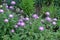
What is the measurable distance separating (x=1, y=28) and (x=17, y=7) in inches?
45.9

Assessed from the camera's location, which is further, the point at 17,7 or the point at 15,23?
the point at 17,7

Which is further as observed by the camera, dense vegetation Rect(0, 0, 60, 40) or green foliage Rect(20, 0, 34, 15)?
green foliage Rect(20, 0, 34, 15)

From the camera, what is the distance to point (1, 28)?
11.3 ft

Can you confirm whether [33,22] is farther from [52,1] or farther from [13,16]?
[52,1]

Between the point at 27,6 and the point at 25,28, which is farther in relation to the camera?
the point at 27,6

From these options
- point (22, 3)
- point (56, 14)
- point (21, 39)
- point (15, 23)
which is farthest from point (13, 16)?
point (56, 14)

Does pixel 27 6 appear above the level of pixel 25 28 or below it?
above

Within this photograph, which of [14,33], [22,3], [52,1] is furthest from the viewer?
[52,1]

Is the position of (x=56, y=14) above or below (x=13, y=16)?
below

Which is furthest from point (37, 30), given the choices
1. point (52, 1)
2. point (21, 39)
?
point (52, 1)

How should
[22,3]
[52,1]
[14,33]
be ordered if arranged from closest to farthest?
[14,33], [22,3], [52,1]

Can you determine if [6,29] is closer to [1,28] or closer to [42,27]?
[1,28]

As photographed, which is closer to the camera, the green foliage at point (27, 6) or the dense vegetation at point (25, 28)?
the dense vegetation at point (25, 28)

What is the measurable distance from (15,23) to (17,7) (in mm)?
1059
